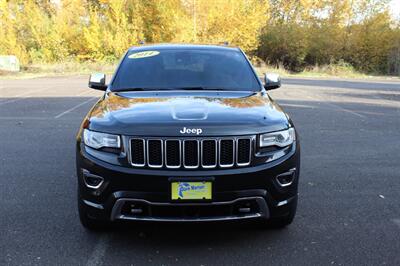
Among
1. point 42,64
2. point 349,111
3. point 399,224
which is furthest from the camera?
point 42,64

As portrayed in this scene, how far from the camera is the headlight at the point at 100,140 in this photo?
3322 mm

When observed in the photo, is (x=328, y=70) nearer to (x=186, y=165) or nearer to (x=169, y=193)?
(x=186, y=165)

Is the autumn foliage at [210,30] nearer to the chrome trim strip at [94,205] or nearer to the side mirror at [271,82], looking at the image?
the side mirror at [271,82]

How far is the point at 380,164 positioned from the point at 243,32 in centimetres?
3102

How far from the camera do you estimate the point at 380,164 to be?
20.8 feet

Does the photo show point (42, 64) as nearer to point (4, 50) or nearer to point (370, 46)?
point (4, 50)

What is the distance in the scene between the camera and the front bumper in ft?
Answer: 10.6

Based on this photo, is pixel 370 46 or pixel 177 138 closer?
pixel 177 138

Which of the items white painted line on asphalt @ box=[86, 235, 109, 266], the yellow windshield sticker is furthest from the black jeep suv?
the yellow windshield sticker

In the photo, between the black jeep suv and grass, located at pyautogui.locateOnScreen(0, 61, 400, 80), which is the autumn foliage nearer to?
grass, located at pyautogui.locateOnScreen(0, 61, 400, 80)

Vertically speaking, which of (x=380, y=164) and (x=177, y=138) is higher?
(x=177, y=138)

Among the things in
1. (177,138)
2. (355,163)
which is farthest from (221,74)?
(355,163)

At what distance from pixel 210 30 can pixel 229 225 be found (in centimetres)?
3308

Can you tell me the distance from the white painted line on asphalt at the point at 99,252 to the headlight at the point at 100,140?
841 millimetres
